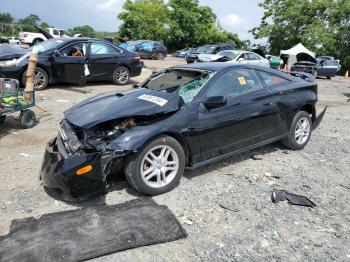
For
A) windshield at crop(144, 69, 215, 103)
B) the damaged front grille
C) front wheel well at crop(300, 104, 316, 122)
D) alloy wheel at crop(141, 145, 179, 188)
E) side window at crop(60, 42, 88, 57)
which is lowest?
alloy wheel at crop(141, 145, 179, 188)

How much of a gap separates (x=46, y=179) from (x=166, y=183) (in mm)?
1332

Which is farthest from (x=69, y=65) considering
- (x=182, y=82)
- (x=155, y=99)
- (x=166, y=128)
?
(x=166, y=128)

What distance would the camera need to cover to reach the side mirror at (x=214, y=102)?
14.9 ft

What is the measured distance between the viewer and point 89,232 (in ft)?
11.4

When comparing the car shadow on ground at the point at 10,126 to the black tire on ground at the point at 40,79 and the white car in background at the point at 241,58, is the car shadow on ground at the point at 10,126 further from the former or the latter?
the white car in background at the point at 241,58

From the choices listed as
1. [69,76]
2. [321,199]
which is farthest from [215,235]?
[69,76]

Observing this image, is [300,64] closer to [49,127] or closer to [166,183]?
[49,127]

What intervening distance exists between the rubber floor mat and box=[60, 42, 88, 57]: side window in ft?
25.7

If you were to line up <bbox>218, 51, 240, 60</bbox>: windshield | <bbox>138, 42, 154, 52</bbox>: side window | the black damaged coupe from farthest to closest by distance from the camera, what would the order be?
<bbox>138, 42, 154, 52</bbox>: side window, <bbox>218, 51, 240, 60</bbox>: windshield, the black damaged coupe

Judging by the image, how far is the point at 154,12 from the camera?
153 ft

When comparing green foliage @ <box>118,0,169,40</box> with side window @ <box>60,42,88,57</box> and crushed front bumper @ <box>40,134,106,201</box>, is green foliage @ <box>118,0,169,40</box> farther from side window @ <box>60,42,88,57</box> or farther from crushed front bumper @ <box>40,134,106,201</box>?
crushed front bumper @ <box>40,134,106,201</box>

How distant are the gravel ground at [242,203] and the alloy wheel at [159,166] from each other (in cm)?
20

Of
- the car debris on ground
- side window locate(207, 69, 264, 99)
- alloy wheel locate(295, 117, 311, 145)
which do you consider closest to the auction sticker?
side window locate(207, 69, 264, 99)

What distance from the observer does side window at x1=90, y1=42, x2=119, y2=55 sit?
11.4m
